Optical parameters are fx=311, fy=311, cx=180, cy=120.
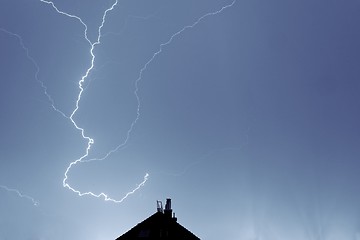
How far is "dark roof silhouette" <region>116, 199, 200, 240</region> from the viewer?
22734 millimetres

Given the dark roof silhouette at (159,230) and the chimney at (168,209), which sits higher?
the chimney at (168,209)

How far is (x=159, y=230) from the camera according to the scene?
2309 cm

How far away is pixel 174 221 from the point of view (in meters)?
23.5

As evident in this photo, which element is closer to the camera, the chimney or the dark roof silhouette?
the dark roof silhouette

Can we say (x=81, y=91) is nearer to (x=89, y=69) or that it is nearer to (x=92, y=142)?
(x=89, y=69)

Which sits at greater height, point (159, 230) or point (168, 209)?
point (168, 209)

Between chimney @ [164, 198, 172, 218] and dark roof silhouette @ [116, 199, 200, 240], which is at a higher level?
chimney @ [164, 198, 172, 218]

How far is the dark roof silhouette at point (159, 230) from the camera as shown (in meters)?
22.7

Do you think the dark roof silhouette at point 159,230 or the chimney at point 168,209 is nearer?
the dark roof silhouette at point 159,230

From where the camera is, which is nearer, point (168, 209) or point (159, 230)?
point (159, 230)

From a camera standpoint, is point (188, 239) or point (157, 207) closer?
point (188, 239)

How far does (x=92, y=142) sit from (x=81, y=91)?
399cm

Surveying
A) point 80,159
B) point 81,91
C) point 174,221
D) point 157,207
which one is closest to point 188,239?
point 174,221

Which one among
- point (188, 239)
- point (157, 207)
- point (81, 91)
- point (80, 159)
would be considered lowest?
point (188, 239)
